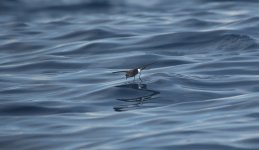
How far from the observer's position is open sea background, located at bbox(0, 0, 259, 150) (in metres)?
11.3

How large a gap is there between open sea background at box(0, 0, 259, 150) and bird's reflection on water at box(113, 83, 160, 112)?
0.06ft

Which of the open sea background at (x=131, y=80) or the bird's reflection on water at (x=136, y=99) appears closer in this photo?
the open sea background at (x=131, y=80)

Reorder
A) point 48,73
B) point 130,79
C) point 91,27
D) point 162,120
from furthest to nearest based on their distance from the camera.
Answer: point 91,27, point 48,73, point 130,79, point 162,120

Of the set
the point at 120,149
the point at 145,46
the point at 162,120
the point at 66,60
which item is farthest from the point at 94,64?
the point at 120,149

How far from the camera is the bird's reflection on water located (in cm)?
1326

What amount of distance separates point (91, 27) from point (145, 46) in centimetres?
413

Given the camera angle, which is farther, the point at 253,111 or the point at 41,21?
the point at 41,21

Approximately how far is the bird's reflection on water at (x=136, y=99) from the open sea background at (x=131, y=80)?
18mm

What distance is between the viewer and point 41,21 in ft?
87.1

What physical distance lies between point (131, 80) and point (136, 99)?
1.30 m

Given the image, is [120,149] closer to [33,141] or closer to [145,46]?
[33,141]

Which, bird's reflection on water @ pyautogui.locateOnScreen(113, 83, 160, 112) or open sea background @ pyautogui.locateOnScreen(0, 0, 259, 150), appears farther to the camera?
bird's reflection on water @ pyautogui.locateOnScreen(113, 83, 160, 112)

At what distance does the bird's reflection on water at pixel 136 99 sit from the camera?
522 inches

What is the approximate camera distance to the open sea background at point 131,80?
A: 446 inches
